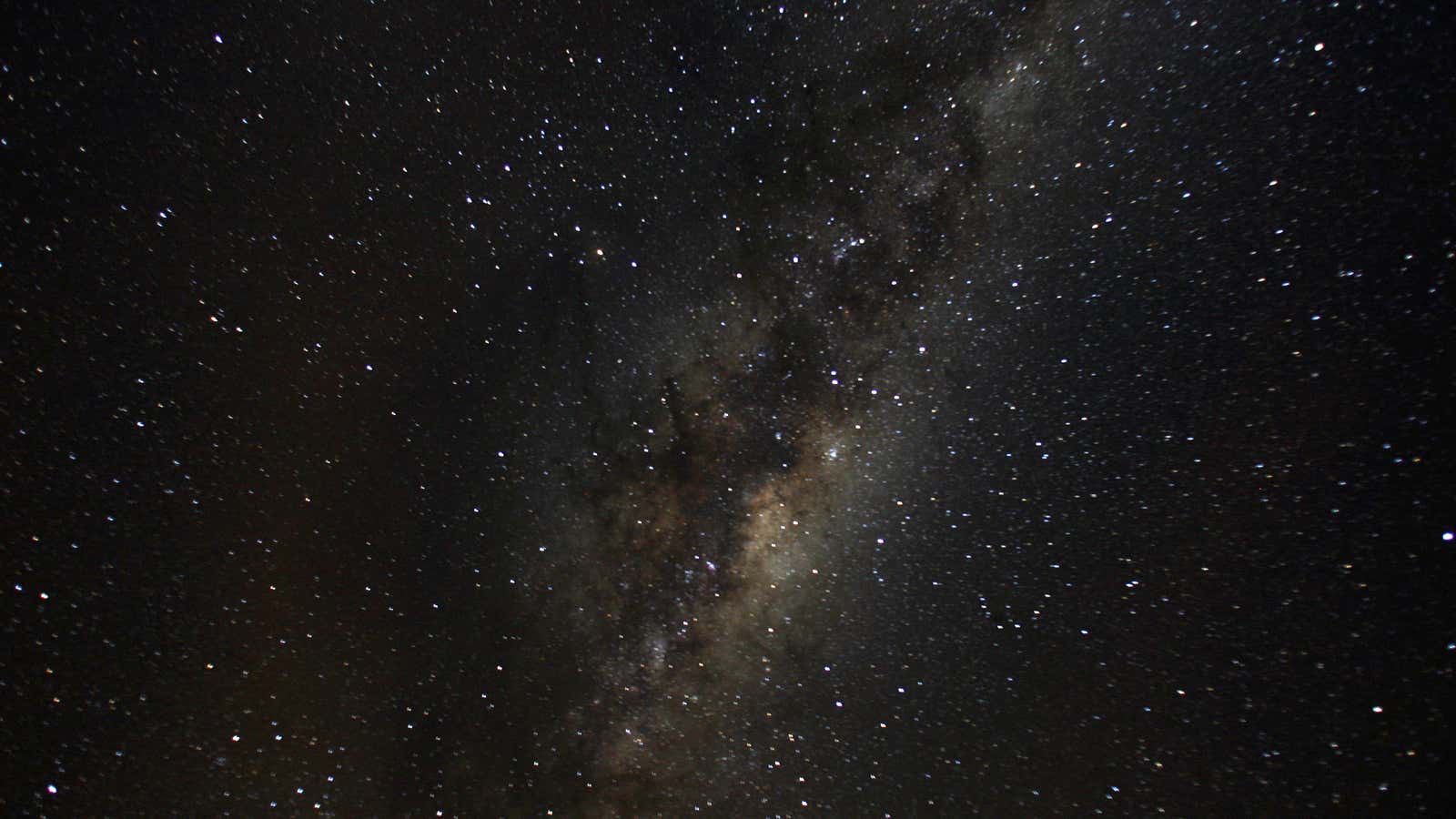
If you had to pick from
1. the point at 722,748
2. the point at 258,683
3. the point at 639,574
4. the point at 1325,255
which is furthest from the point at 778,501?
the point at 1325,255

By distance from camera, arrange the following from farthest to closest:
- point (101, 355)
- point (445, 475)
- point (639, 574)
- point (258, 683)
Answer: point (639, 574) < point (445, 475) < point (258, 683) < point (101, 355)

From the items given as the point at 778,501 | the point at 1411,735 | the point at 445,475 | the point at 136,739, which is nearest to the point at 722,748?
the point at 778,501

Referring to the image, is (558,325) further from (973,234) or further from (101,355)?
(973,234)

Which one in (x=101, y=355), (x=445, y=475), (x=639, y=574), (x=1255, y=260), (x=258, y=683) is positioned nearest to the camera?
(x=101, y=355)

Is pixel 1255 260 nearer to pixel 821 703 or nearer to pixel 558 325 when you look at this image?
pixel 821 703

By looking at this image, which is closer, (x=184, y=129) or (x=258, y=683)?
(x=184, y=129)

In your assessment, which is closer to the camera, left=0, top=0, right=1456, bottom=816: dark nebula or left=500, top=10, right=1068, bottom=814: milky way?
left=0, top=0, right=1456, bottom=816: dark nebula

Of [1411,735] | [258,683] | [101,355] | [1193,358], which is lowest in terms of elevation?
[1411,735]

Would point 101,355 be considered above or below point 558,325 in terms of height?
below

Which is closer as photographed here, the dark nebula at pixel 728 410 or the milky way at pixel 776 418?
the dark nebula at pixel 728 410

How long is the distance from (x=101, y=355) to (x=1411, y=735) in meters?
2.43

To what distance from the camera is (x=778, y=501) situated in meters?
1.38

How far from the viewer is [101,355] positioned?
0.81 m

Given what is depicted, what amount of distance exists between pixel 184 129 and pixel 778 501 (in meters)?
1.31
